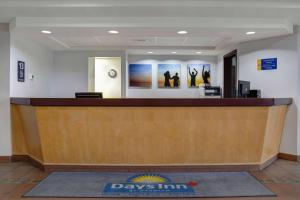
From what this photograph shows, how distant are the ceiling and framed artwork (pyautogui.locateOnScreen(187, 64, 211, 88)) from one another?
2666 mm

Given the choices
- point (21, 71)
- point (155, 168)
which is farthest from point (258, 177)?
point (21, 71)

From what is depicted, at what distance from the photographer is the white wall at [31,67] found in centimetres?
503

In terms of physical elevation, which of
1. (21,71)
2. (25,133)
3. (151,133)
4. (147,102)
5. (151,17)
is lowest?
(25,133)

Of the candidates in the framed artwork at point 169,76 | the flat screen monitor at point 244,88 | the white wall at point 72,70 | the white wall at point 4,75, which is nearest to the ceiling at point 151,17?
the white wall at point 4,75

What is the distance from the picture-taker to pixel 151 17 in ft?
14.6

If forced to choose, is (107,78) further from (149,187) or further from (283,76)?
(149,187)

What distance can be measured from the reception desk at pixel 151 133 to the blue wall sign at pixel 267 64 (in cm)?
122

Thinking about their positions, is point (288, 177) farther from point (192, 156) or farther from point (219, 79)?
point (219, 79)

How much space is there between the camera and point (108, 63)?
8648 millimetres

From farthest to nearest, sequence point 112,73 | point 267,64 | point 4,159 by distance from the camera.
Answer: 1. point 112,73
2. point 267,64
3. point 4,159

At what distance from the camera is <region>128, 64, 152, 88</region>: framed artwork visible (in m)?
7.95

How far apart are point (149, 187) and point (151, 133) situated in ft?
2.88

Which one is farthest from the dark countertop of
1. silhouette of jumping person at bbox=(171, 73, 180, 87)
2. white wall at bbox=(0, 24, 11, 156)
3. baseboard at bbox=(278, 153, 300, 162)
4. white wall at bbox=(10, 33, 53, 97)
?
silhouette of jumping person at bbox=(171, 73, 180, 87)

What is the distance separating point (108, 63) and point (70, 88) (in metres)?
1.75
